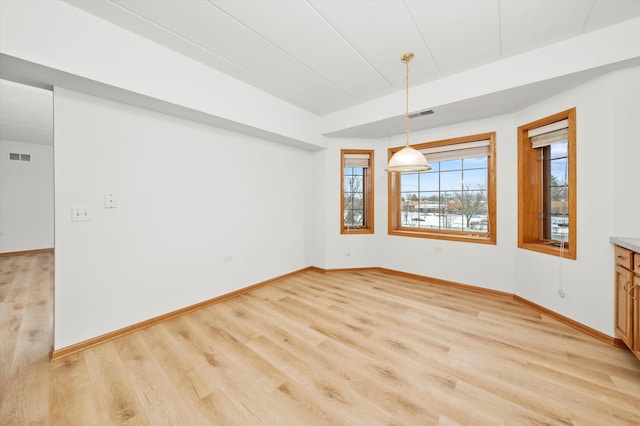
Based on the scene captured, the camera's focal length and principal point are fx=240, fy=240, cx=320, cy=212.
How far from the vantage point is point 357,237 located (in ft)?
15.3

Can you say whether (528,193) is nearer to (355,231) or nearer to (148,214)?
(355,231)

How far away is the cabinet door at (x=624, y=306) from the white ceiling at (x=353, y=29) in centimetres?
225

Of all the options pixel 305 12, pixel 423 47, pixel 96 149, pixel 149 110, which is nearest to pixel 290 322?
pixel 96 149

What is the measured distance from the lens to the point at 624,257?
2.11 meters

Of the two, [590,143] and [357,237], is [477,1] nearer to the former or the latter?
[590,143]

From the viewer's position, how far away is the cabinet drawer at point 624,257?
203cm

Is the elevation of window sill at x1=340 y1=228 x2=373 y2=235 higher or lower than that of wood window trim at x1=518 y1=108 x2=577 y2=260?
lower

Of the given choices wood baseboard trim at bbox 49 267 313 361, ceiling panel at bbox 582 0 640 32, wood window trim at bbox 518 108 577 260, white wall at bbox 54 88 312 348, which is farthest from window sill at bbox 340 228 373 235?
ceiling panel at bbox 582 0 640 32

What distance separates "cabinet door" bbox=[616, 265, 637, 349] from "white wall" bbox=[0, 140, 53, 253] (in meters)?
10.7

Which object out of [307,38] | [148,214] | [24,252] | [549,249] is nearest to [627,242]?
[549,249]

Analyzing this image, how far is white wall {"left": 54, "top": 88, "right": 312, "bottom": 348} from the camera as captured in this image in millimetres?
2205

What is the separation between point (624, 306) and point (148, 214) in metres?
4.72

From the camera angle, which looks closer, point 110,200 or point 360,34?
point 360,34

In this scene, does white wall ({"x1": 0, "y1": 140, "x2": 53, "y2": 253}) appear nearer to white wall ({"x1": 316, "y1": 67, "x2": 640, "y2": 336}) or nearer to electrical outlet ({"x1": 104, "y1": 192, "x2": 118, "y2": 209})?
electrical outlet ({"x1": 104, "y1": 192, "x2": 118, "y2": 209})
